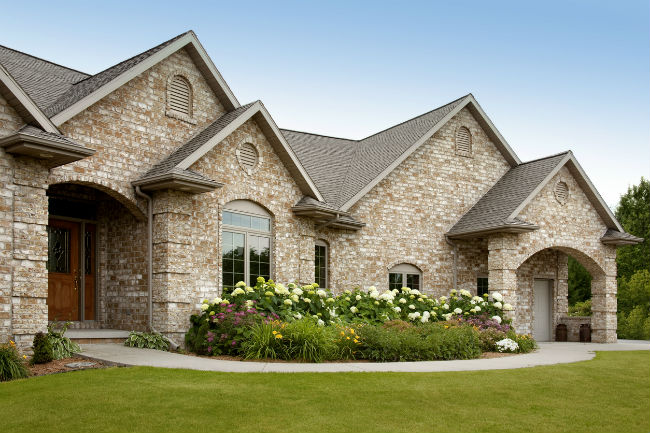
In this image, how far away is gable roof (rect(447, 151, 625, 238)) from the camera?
20.2 meters

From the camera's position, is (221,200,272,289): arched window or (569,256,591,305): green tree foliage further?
(569,256,591,305): green tree foliage

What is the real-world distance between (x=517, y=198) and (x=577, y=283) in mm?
21324

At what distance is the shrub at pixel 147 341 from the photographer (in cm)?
1389

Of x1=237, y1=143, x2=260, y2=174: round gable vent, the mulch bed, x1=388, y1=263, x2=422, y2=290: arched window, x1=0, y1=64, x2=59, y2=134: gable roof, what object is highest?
x1=0, y1=64, x2=59, y2=134: gable roof

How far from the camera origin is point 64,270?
50.5 feet

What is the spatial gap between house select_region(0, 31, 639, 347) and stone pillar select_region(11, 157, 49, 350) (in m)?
0.02

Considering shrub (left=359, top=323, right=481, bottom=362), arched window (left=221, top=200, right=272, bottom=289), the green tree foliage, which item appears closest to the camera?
shrub (left=359, top=323, right=481, bottom=362)

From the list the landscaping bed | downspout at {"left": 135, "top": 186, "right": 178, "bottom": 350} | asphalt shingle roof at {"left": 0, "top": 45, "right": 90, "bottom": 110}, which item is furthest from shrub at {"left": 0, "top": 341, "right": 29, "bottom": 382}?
asphalt shingle roof at {"left": 0, "top": 45, "right": 90, "bottom": 110}

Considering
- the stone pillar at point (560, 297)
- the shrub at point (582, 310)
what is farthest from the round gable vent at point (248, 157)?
the shrub at point (582, 310)

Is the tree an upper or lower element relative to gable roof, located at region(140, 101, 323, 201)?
lower

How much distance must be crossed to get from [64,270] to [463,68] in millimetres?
12495

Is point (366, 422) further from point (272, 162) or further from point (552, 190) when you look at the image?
point (552, 190)

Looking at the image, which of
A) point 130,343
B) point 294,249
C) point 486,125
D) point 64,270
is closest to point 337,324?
point 294,249

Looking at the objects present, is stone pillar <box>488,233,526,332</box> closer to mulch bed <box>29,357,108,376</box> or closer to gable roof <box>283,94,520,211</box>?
gable roof <box>283,94,520,211</box>
